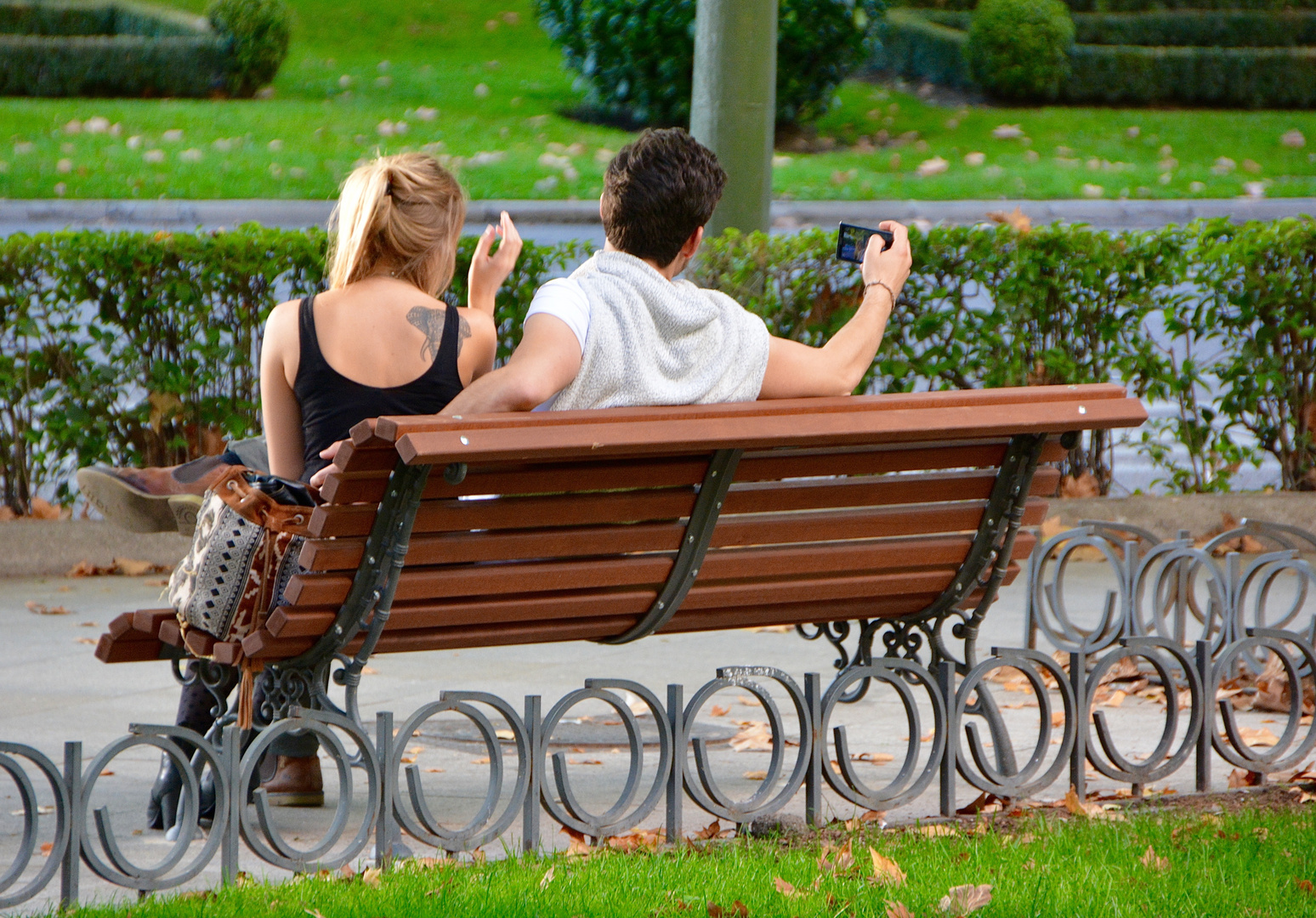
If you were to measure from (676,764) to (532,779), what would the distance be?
294 millimetres

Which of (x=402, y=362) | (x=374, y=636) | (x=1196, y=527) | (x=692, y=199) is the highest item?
(x=692, y=199)

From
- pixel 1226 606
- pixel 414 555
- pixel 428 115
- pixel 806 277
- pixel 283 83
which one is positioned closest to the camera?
pixel 414 555

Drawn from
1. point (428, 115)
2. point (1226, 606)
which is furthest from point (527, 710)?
point (428, 115)

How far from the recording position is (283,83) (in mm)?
22547

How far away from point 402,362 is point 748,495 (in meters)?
0.78

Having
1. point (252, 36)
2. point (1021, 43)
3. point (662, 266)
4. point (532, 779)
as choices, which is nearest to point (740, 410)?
point (662, 266)

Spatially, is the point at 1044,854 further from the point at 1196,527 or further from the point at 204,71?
the point at 204,71

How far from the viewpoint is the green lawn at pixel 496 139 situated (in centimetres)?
1762

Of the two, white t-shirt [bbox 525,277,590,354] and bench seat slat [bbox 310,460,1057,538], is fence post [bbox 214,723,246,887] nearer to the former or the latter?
bench seat slat [bbox 310,460,1057,538]

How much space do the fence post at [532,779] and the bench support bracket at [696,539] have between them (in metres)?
0.36

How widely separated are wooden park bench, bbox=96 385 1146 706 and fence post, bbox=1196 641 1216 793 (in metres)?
0.48

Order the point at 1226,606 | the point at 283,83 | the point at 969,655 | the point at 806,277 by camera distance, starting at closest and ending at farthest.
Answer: the point at 969,655 < the point at 1226,606 < the point at 806,277 < the point at 283,83

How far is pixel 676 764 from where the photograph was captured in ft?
11.3

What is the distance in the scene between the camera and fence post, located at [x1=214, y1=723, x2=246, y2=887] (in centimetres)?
306
